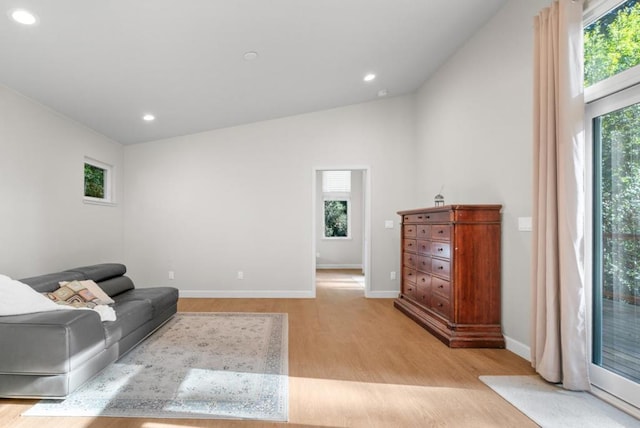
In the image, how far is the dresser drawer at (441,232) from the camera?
338 centimetres

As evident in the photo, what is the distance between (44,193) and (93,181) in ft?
3.74

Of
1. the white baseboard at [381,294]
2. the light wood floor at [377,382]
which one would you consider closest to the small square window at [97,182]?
the light wood floor at [377,382]

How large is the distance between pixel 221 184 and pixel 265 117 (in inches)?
52.0

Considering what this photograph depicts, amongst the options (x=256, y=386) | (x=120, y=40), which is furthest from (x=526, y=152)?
(x=120, y=40)

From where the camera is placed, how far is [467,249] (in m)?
3.26

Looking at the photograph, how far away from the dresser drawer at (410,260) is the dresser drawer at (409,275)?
0.07 m

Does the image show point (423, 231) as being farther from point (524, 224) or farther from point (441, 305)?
point (524, 224)

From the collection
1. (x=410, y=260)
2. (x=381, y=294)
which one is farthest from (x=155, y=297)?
(x=381, y=294)

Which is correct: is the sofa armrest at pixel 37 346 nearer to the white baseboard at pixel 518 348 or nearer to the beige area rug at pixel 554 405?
the beige area rug at pixel 554 405

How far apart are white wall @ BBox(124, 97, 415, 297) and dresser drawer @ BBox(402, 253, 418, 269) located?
2.64ft

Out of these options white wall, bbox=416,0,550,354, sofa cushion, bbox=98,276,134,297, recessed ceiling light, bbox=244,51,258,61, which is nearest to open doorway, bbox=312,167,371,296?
white wall, bbox=416,0,550,354

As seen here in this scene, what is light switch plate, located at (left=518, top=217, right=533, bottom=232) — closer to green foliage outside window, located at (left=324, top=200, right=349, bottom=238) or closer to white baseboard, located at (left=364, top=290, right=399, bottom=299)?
white baseboard, located at (left=364, top=290, right=399, bottom=299)

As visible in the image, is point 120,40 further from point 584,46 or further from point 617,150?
point 617,150

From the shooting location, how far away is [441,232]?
3543 millimetres
